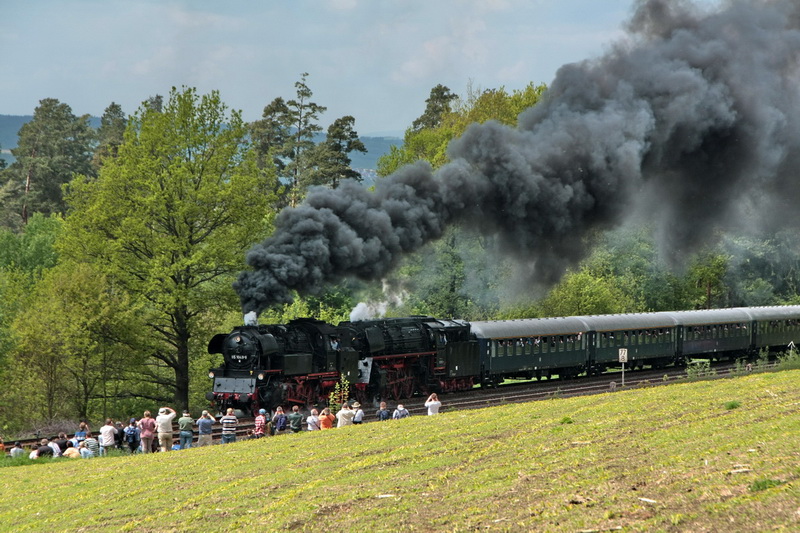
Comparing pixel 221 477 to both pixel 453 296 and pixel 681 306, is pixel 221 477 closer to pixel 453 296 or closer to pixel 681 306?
pixel 453 296

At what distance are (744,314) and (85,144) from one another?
77.5 metres

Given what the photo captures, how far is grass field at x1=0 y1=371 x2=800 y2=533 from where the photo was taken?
10.0 metres

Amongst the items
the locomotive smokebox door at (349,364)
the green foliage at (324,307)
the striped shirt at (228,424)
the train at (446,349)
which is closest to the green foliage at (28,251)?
the green foliage at (324,307)

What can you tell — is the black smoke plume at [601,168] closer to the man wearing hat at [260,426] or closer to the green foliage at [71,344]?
the man wearing hat at [260,426]

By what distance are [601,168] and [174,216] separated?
16660 mm

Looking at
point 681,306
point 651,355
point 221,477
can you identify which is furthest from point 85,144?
point 221,477

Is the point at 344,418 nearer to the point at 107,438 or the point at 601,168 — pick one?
the point at 107,438

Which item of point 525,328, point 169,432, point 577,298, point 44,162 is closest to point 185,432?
point 169,432

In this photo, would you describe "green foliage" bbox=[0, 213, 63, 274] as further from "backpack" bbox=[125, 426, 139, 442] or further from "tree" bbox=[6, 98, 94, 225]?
"backpack" bbox=[125, 426, 139, 442]

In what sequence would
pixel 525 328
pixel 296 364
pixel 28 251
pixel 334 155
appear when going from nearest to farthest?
pixel 296 364 < pixel 525 328 < pixel 28 251 < pixel 334 155

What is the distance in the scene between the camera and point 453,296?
58750mm

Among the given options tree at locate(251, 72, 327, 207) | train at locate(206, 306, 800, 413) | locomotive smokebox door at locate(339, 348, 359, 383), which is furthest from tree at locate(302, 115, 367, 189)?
locomotive smokebox door at locate(339, 348, 359, 383)

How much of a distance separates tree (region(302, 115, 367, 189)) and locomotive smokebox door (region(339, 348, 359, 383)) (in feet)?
181

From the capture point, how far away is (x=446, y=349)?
3441 centimetres
